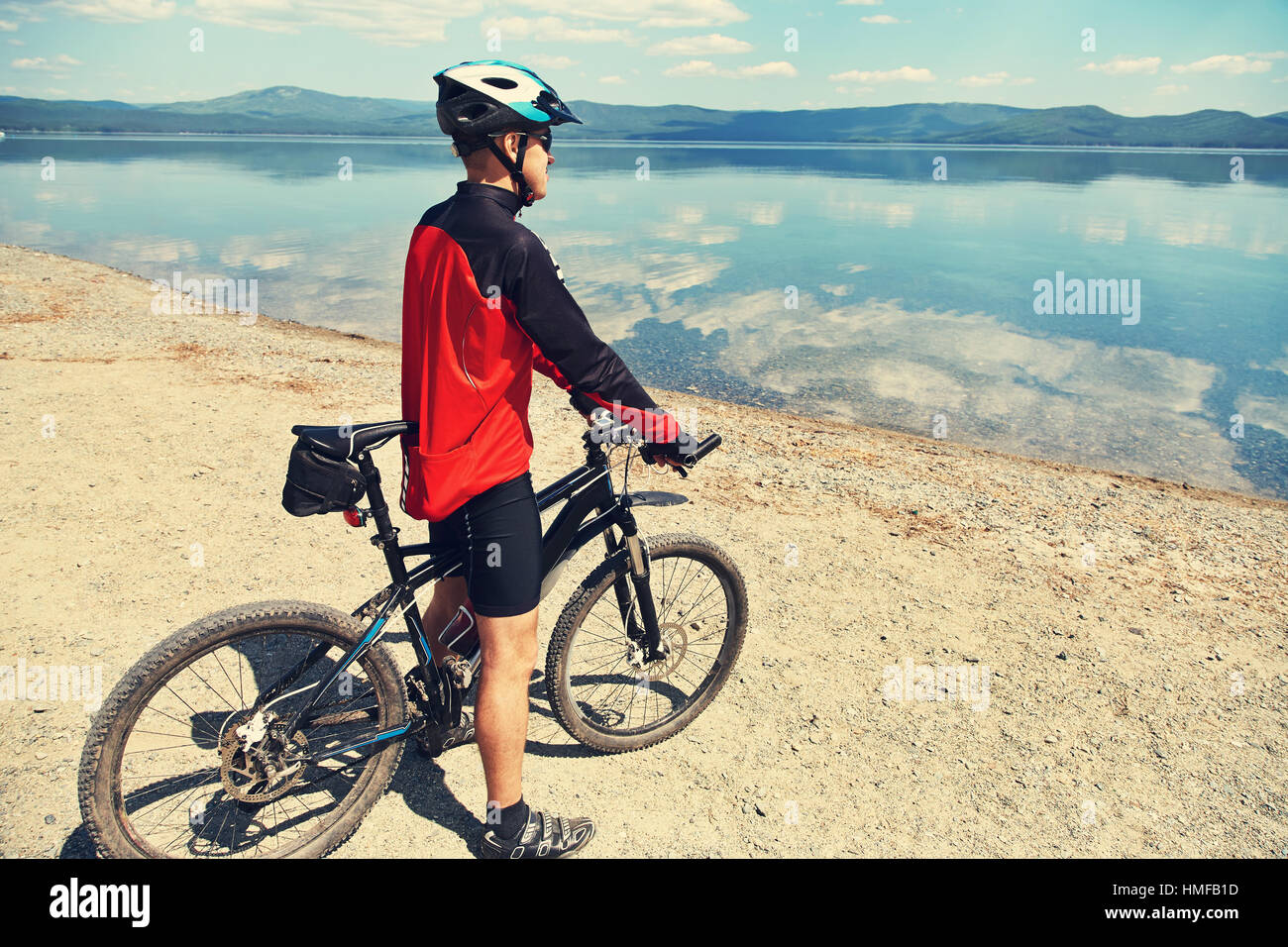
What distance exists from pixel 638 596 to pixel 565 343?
1413 mm

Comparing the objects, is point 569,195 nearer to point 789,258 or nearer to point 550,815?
point 789,258

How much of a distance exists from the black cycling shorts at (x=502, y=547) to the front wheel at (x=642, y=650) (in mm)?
554

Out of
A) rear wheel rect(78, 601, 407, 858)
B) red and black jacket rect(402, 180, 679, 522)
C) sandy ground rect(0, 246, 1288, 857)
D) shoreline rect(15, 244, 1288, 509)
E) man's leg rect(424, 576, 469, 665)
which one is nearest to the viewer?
red and black jacket rect(402, 180, 679, 522)

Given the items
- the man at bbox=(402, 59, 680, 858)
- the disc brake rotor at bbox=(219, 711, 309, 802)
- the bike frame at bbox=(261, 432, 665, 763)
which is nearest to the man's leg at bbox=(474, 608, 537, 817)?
the man at bbox=(402, 59, 680, 858)

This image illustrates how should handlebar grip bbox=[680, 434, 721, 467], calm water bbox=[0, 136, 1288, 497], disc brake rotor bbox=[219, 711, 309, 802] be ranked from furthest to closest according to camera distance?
1. calm water bbox=[0, 136, 1288, 497]
2. handlebar grip bbox=[680, 434, 721, 467]
3. disc brake rotor bbox=[219, 711, 309, 802]

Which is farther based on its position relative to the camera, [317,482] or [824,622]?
[824,622]

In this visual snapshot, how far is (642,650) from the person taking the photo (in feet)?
11.9

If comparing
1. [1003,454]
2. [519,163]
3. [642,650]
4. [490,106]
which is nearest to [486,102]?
[490,106]

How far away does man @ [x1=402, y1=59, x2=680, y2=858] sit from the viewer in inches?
95.2

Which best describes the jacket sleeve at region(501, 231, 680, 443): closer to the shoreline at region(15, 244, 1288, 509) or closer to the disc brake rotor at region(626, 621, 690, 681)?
the disc brake rotor at region(626, 621, 690, 681)

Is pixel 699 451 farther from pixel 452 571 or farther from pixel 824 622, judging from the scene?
pixel 824 622

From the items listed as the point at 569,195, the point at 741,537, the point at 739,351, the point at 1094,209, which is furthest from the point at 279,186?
the point at 741,537

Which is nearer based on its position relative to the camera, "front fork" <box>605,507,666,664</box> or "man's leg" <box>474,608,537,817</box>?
"man's leg" <box>474,608,537,817</box>

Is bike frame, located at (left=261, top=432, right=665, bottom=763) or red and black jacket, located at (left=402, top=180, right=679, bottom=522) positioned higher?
red and black jacket, located at (left=402, top=180, right=679, bottom=522)
